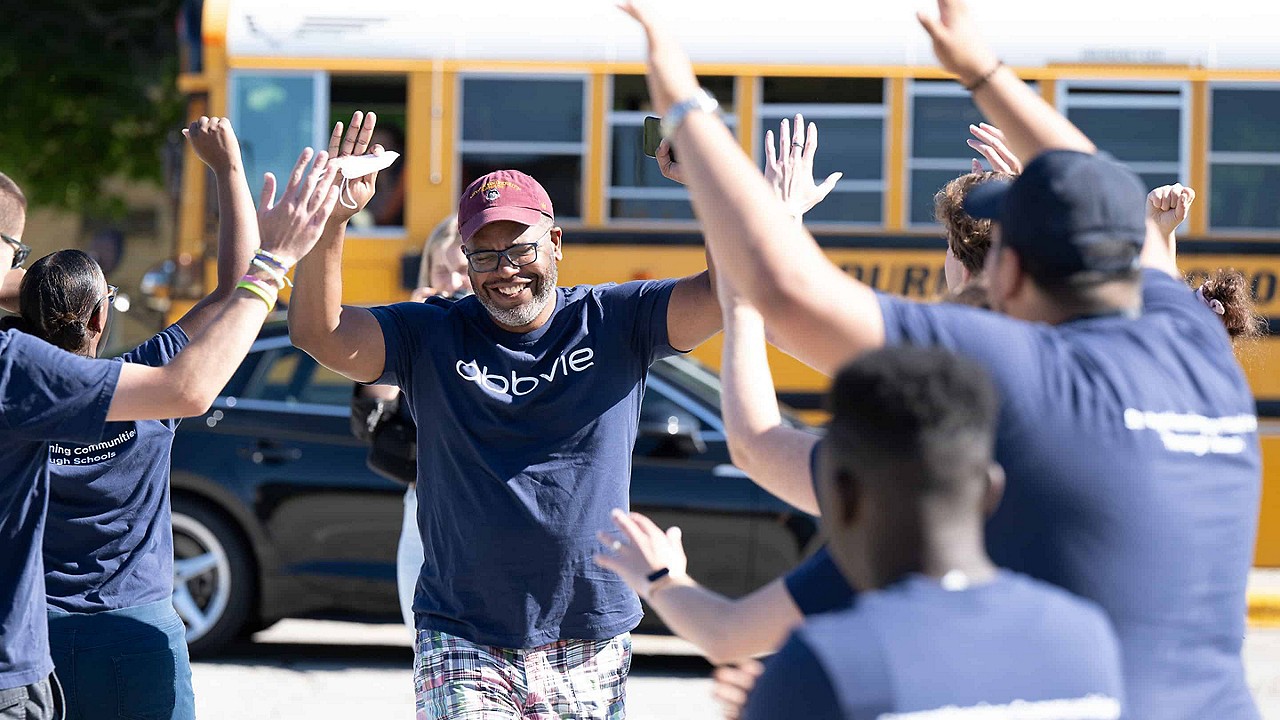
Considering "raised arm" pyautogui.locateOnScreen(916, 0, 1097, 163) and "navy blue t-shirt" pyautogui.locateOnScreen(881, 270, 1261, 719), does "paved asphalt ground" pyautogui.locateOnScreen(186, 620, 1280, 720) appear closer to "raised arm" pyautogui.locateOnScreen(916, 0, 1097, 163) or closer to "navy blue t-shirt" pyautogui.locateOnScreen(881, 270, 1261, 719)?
"raised arm" pyautogui.locateOnScreen(916, 0, 1097, 163)

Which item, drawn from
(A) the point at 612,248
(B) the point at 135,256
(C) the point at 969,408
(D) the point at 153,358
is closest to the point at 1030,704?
(C) the point at 969,408

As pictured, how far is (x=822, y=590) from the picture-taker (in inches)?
88.4

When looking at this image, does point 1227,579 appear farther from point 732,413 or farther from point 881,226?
point 881,226

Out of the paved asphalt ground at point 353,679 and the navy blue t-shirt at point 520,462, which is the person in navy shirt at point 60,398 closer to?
the navy blue t-shirt at point 520,462

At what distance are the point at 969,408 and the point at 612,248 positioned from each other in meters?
8.05

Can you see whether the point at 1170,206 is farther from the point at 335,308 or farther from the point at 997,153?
the point at 335,308

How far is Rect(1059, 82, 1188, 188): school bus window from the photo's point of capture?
9.77 metres

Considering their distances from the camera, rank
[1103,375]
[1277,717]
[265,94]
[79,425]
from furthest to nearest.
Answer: [265,94], [1277,717], [79,425], [1103,375]

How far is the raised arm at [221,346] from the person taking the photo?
274cm

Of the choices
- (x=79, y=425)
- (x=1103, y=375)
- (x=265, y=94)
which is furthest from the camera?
(x=265, y=94)

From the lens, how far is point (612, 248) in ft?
32.0

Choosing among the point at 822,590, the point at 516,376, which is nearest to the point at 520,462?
the point at 516,376

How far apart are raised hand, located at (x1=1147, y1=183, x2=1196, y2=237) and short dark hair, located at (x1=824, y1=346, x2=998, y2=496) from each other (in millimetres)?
1954

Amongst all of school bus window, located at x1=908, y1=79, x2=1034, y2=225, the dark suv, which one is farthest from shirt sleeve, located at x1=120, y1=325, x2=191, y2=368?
school bus window, located at x1=908, y1=79, x2=1034, y2=225
